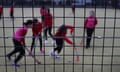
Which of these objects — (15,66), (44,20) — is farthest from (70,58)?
(44,20)

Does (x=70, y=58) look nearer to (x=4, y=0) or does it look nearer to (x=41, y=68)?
(x=41, y=68)

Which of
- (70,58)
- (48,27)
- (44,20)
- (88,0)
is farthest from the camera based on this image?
(70,58)

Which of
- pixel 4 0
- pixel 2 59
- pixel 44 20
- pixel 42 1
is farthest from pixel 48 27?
pixel 2 59

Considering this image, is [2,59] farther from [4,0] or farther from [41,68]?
[4,0]

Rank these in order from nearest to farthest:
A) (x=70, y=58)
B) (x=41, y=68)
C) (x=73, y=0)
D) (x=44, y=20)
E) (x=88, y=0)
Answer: (x=73, y=0) → (x=88, y=0) → (x=44, y=20) → (x=41, y=68) → (x=70, y=58)

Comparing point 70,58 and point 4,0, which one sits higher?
point 4,0

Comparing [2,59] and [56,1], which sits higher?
[56,1]

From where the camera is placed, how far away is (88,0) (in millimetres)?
4660

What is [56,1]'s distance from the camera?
4652 millimetres

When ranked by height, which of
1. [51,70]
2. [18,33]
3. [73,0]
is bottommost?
[51,70]

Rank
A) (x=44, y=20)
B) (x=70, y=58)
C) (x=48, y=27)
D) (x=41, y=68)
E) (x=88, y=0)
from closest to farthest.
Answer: (x=88, y=0), (x=44, y=20), (x=48, y=27), (x=41, y=68), (x=70, y=58)

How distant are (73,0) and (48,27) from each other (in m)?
1.23

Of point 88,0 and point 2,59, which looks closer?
point 88,0

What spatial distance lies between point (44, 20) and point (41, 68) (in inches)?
54.0
